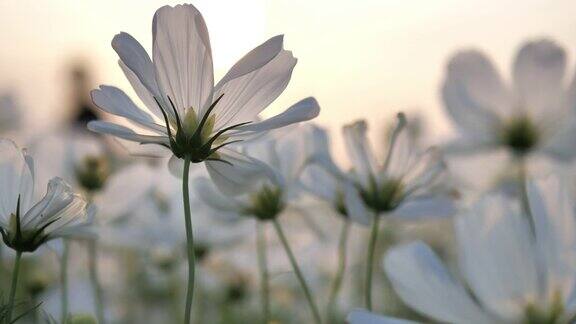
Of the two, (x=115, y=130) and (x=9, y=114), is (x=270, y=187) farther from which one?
(x=9, y=114)

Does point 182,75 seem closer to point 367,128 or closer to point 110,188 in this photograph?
point 367,128

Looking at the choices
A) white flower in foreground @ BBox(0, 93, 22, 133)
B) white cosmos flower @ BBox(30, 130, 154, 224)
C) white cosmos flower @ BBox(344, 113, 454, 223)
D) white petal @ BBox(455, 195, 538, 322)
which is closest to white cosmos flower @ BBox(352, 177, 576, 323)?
white petal @ BBox(455, 195, 538, 322)

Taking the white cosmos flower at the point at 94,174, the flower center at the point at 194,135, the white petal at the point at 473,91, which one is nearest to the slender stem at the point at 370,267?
the flower center at the point at 194,135

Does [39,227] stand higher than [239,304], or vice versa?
[39,227]

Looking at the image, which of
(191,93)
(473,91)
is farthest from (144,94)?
(473,91)

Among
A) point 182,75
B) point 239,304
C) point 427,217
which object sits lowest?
point 239,304

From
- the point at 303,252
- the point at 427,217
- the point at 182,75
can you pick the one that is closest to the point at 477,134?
the point at 427,217

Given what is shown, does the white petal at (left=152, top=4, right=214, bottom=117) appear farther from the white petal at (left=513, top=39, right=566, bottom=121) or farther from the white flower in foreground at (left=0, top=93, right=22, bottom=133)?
the white flower in foreground at (left=0, top=93, right=22, bottom=133)
